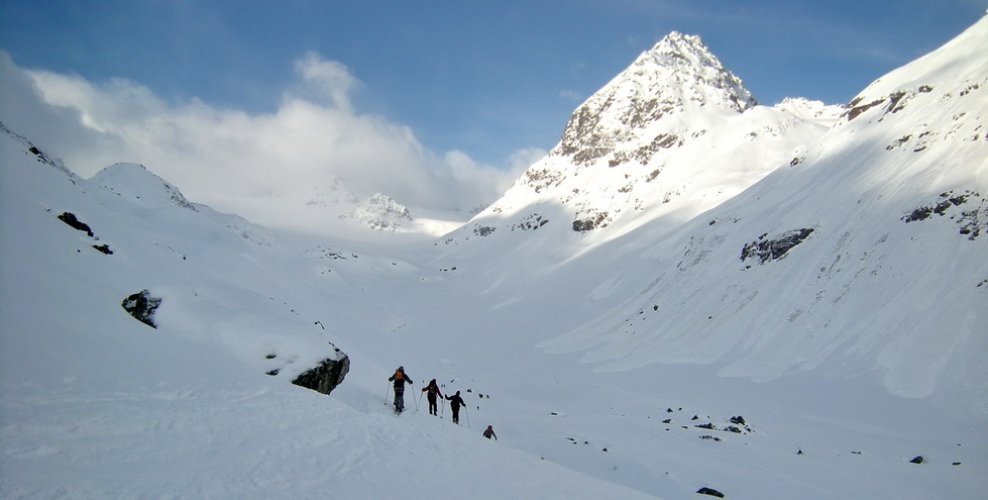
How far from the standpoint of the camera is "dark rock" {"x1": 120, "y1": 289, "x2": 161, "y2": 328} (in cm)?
1523

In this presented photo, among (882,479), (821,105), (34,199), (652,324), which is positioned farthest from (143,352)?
(821,105)

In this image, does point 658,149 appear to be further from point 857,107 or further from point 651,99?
point 857,107

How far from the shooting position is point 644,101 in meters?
155

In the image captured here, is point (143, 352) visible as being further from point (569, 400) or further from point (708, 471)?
point (569, 400)

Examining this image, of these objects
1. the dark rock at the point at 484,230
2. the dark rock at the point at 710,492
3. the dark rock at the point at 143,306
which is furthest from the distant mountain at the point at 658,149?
the dark rock at the point at 143,306

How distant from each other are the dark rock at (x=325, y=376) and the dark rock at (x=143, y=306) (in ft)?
15.0

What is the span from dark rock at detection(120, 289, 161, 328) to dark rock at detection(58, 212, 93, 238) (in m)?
5.59

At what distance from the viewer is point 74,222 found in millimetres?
19297

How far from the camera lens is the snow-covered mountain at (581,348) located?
905cm

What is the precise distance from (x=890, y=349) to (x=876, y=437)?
946 cm

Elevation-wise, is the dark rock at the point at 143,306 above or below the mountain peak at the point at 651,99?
below

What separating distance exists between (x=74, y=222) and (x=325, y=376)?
11433 millimetres

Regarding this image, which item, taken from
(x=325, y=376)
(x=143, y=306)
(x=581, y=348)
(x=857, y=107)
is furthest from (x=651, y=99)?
(x=143, y=306)

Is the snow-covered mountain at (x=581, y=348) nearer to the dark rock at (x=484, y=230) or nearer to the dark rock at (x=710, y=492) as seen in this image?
the dark rock at (x=710, y=492)
